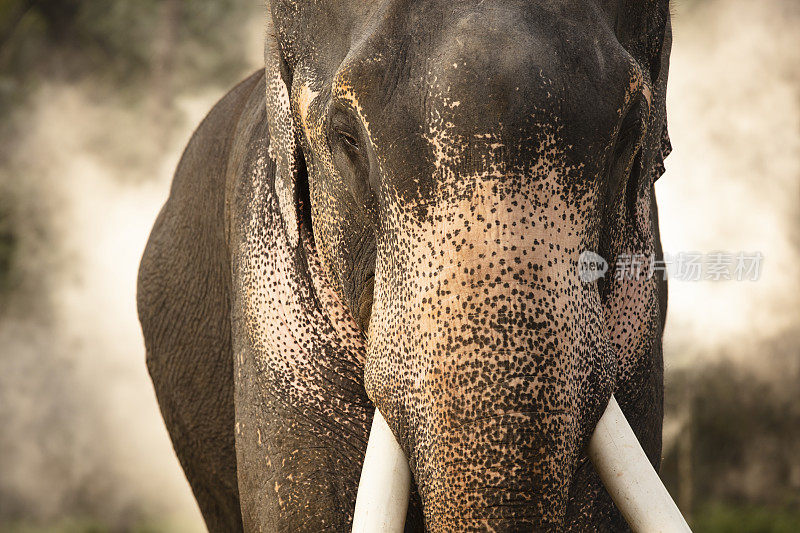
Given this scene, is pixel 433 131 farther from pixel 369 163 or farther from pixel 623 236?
pixel 623 236

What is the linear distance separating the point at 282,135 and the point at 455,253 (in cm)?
54

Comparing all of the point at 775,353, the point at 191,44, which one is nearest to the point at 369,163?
the point at 775,353

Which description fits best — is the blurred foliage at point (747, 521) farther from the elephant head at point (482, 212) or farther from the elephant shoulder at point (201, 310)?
the elephant head at point (482, 212)

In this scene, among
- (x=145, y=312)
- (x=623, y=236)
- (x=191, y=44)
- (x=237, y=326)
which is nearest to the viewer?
(x=623, y=236)

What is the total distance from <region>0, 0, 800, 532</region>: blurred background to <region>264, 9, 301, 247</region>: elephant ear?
167 inches

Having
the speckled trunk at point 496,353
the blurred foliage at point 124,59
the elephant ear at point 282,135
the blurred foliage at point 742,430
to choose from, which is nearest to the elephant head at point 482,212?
the speckled trunk at point 496,353

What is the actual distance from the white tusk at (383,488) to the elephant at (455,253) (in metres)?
0.03

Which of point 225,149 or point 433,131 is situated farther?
point 225,149

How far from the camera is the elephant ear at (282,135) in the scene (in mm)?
1565

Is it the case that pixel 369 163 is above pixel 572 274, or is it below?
above

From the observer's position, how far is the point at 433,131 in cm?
115

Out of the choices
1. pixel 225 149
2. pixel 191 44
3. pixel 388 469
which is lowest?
pixel 388 469

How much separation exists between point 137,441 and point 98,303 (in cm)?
83

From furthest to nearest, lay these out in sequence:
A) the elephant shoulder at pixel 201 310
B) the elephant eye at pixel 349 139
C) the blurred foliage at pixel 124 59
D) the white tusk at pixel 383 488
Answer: the blurred foliage at pixel 124 59
the elephant shoulder at pixel 201 310
the elephant eye at pixel 349 139
the white tusk at pixel 383 488
